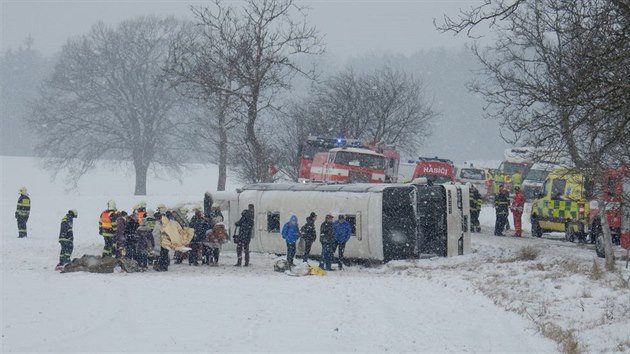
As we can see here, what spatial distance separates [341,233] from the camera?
23.5m

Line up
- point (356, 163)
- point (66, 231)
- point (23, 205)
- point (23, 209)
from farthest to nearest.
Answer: point (356, 163) → point (23, 209) → point (23, 205) → point (66, 231)

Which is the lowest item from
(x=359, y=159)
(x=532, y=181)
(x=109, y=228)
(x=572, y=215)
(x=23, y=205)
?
(x=109, y=228)

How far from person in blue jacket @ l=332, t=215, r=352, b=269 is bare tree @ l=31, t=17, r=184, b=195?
3679 cm

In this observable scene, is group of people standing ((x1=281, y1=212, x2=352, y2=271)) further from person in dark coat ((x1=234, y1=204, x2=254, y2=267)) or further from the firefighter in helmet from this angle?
the firefighter in helmet

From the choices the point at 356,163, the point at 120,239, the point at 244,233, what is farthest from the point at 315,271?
the point at 356,163

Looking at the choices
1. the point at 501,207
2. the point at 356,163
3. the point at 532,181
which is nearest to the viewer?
the point at 501,207

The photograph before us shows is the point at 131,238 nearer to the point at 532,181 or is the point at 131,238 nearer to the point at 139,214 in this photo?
the point at 139,214

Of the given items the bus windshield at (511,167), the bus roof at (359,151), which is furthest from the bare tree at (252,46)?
the bus windshield at (511,167)

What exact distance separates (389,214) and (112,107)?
1505 inches

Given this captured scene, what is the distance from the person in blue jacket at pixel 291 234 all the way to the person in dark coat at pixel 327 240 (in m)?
0.73

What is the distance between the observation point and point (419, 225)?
24.6 m

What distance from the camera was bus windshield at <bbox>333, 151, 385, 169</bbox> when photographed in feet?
117

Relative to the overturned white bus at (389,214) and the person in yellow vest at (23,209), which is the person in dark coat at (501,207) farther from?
the person in yellow vest at (23,209)

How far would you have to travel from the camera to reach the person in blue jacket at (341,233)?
2350 cm
